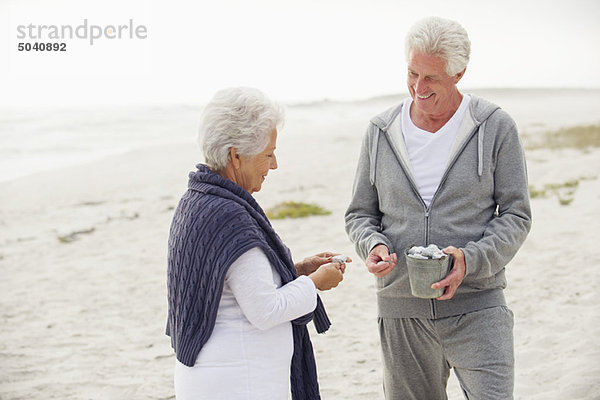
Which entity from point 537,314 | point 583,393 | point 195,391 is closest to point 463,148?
point 195,391

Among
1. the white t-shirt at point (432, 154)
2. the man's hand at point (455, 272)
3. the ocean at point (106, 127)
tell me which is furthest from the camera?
the ocean at point (106, 127)

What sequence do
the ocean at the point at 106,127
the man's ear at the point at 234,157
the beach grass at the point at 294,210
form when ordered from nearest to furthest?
the man's ear at the point at 234,157 < the beach grass at the point at 294,210 < the ocean at the point at 106,127

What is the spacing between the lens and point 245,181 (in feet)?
7.80

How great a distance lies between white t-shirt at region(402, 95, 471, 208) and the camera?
104 inches

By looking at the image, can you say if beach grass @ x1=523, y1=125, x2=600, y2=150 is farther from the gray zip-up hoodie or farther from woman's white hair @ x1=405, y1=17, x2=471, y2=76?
woman's white hair @ x1=405, y1=17, x2=471, y2=76

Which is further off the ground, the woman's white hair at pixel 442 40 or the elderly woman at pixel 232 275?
the woman's white hair at pixel 442 40

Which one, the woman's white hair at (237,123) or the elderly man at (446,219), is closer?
the woman's white hair at (237,123)

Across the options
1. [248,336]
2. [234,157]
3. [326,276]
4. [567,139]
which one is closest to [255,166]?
[234,157]

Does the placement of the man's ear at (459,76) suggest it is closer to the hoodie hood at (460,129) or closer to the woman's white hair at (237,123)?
the hoodie hood at (460,129)

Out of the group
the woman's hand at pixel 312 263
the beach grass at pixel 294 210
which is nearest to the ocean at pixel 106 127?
the beach grass at pixel 294 210

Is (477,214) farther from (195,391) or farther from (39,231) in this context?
(39,231)

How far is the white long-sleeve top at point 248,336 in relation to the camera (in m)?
2.19

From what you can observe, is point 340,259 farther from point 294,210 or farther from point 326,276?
point 294,210

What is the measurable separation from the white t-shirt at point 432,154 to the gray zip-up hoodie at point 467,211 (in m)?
0.03
